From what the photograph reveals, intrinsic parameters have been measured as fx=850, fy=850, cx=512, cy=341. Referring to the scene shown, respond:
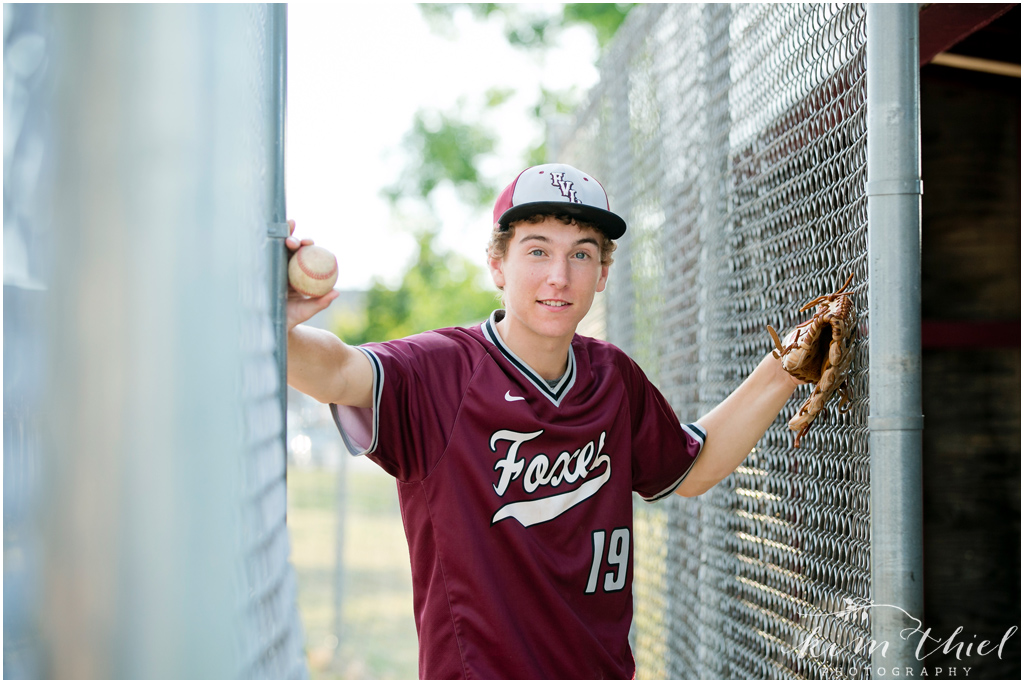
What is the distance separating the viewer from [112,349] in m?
0.66

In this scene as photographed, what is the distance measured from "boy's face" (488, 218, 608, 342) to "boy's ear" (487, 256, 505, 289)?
0.13m

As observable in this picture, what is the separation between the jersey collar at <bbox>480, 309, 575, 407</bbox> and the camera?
2.35 meters

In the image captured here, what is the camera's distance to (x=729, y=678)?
303 centimetres

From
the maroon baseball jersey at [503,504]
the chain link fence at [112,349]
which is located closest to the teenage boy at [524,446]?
the maroon baseball jersey at [503,504]

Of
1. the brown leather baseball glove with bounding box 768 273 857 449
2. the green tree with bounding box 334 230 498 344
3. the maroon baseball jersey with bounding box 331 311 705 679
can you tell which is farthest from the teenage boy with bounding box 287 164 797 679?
the green tree with bounding box 334 230 498 344

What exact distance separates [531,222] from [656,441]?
29.2 inches

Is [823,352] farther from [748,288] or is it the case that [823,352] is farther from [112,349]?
[112,349]

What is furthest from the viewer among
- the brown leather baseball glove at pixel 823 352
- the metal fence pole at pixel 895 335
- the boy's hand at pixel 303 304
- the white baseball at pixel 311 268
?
the brown leather baseball glove at pixel 823 352

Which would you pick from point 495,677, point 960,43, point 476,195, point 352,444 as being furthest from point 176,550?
point 476,195

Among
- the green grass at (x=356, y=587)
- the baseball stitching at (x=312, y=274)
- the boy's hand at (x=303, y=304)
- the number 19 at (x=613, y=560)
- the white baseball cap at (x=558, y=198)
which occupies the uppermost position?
the white baseball cap at (x=558, y=198)

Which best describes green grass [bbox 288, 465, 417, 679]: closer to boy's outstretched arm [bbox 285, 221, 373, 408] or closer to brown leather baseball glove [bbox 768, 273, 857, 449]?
boy's outstretched arm [bbox 285, 221, 373, 408]

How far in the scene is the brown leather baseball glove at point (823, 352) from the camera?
2035mm

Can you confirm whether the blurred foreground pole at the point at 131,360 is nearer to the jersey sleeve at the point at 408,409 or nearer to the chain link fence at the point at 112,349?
the chain link fence at the point at 112,349

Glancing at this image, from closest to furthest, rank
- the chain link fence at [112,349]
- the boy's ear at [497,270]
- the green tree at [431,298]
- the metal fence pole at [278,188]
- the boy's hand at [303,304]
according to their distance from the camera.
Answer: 1. the chain link fence at [112,349]
2. the metal fence pole at [278,188]
3. the boy's hand at [303,304]
4. the boy's ear at [497,270]
5. the green tree at [431,298]
